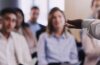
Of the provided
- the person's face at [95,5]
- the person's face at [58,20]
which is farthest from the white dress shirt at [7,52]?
the person's face at [95,5]

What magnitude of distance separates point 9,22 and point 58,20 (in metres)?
0.29

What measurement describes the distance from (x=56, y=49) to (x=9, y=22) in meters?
0.32

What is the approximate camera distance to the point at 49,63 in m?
1.32

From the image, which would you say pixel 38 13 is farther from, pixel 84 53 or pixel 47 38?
pixel 84 53

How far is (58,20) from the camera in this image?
1330 mm

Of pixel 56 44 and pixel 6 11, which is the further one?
pixel 56 44

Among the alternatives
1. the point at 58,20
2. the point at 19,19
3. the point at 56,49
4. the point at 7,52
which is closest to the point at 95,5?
the point at 58,20

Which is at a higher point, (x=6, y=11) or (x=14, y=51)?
(x=6, y=11)

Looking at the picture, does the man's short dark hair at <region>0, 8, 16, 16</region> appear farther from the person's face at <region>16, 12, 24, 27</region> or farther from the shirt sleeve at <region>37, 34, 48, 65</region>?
the shirt sleeve at <region>37, 34, 48, 65</region>

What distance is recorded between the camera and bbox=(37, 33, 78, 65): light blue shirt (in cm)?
132

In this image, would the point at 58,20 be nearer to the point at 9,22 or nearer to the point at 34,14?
the point at 34,14

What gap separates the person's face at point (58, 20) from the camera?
132cm

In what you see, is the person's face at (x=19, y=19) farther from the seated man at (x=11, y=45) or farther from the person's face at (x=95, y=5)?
the person's face at (x=95, y=5)

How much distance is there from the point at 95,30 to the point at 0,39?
0.53 metres
